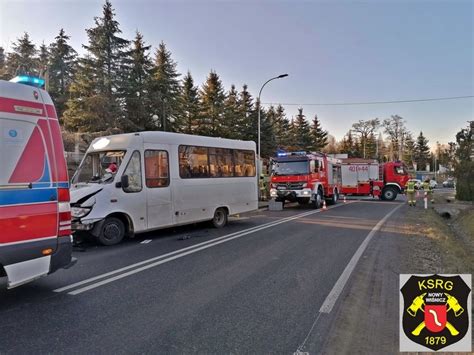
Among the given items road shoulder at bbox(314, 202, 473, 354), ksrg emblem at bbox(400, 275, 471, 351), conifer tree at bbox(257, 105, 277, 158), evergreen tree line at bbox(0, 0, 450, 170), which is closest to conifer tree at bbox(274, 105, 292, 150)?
evergreen tree line at bbox(0, 0, 450, 170)

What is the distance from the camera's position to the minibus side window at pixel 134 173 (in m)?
9.20

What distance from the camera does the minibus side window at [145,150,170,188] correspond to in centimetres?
962

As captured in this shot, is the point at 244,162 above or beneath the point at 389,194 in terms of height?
above

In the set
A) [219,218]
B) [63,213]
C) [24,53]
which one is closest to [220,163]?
[219,218]

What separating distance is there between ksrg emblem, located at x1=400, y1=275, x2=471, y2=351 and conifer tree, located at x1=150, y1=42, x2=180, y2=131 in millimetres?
33385

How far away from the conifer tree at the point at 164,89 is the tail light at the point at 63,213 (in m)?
30.2

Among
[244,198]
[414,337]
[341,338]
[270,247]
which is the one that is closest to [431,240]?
[270,247]

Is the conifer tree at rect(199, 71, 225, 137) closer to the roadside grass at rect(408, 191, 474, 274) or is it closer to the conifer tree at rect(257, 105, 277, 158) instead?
the conifer tree at rect(257, 105, 277, 158)

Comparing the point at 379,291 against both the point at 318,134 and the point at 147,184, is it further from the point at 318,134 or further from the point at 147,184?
the point at 318,134

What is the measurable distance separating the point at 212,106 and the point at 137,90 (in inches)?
422

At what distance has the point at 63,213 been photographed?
509cm

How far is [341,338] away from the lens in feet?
12.6

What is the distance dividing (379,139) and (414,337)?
96.2 metres

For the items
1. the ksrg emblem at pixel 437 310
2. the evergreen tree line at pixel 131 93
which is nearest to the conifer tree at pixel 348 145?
the evergreen tree line at pixel 131 93
